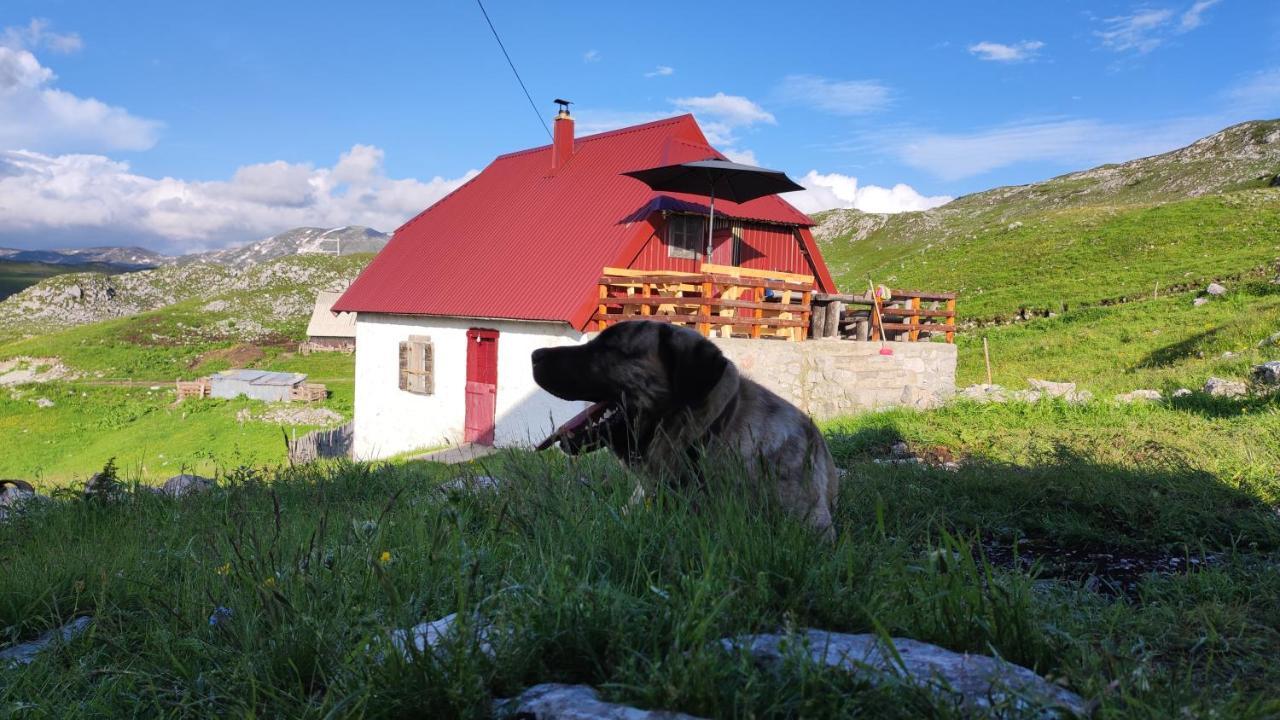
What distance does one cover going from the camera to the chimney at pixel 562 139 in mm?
→ 22453

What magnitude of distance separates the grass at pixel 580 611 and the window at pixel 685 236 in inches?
572

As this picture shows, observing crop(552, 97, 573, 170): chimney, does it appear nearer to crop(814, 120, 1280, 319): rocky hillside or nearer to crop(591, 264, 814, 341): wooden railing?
crop(591, 264, 814, 341): wooden railing

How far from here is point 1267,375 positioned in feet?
37.0

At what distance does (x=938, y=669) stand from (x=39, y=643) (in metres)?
3.35

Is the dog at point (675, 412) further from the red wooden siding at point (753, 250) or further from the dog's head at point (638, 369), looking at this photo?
the red wooden siding at point (753, 250)

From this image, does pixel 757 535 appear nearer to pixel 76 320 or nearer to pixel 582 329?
pixel 582 329

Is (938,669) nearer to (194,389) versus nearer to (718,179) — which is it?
(718,179)

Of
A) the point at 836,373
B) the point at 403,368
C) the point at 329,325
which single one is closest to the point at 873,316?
the point at 836,373

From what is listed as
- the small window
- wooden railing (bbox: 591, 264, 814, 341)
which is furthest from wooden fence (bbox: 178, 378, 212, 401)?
wooden railing (bbox: 591, 264, 814, 341)

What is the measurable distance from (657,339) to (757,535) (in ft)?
3.70

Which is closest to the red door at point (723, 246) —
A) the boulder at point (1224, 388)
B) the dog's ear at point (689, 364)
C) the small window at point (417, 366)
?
the small window at point (417, 366)

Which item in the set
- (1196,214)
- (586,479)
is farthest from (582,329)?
(1196,214)

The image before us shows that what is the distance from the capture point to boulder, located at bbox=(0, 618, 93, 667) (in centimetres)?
295

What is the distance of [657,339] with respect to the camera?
141 inches
